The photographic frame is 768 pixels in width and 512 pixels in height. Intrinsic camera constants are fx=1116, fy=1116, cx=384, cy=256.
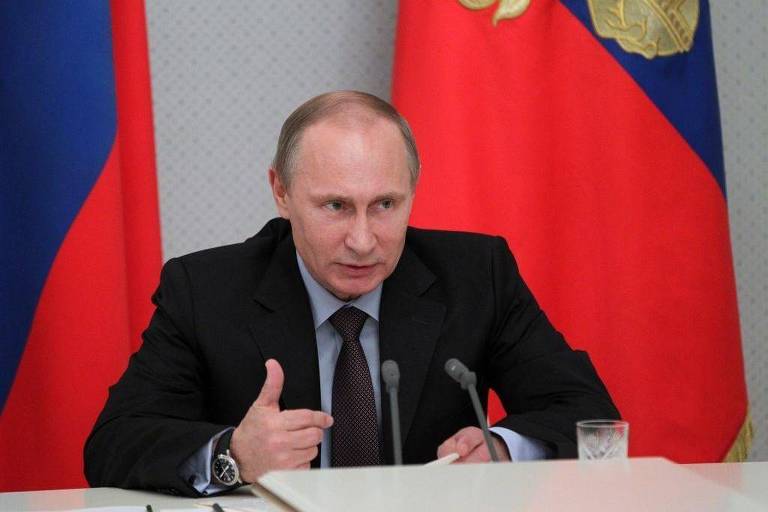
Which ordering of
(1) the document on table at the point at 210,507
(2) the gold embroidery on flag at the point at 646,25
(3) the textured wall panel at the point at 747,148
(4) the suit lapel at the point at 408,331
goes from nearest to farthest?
1. (1) the document on table at the point at 210,507
2. (4) the suit lapel at the point at 408,331
3. (2) the gold embroidery on flag at the point at 646,25
4. (3) the textured wall panel at the point at 747,148

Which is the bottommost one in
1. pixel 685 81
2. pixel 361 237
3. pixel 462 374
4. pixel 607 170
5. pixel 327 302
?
pixel 462 374

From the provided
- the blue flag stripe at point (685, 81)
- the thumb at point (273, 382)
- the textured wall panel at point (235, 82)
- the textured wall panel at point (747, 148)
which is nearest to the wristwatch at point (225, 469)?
the thumb at point (273, 382)

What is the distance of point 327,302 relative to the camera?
255 cm

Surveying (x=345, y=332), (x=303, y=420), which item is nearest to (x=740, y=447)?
(x=345, y=332)

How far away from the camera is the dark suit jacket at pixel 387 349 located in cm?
241

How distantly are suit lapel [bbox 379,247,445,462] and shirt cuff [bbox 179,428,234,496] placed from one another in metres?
0.44

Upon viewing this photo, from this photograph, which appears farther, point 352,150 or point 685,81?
point 685,81

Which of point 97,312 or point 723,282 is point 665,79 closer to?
point 723,282

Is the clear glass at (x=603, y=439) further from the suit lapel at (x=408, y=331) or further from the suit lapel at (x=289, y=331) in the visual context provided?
the suit lapel at (x=289, y=331)

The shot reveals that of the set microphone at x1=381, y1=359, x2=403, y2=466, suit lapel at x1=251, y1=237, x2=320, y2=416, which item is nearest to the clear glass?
microphone at x1=381, y1=359, x2=403, y2=466

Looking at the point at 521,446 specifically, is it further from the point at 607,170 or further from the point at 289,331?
the point at 607,170

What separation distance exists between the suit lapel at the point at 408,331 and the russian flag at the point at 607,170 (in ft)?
2.78

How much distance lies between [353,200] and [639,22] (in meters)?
1.46

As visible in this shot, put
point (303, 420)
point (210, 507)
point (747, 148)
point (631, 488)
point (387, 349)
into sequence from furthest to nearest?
1. point (747, 148)
2. point (387, 349)
3. point (303, 420)
4. point (210, 507)
5. point (631, 488)
